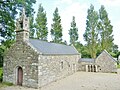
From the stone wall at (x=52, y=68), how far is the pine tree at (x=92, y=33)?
50.5 ft

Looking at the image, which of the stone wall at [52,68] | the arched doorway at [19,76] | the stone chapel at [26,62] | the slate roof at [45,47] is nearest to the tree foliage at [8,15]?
the stone chapel at [26,62]

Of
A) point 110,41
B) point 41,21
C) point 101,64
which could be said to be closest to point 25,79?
point 101,64

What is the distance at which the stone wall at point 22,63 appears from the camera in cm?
1565

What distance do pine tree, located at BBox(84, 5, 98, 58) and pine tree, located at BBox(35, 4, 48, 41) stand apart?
1085 cm

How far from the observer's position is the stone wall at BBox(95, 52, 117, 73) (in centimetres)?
2816

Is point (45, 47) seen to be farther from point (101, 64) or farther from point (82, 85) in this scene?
point (101, 64)

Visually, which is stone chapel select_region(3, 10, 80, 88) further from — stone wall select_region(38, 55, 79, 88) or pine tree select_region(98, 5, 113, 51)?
pine tree select_region(98, 5, 113, 51)

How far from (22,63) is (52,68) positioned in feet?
12.7

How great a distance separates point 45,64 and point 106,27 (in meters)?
25.7

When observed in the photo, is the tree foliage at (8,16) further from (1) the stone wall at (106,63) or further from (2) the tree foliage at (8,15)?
(1) the stone wall at (106,63)

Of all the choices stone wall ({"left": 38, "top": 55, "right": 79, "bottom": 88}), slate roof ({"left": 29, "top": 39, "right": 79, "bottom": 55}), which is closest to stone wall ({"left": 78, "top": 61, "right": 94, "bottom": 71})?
stone wall ({"left": 38, "top": 55, "right": 79, "bottom": 88})

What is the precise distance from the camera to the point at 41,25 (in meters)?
38.0

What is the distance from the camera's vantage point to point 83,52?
4203 cm

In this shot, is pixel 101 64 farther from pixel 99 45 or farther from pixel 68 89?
pixel 68 89
